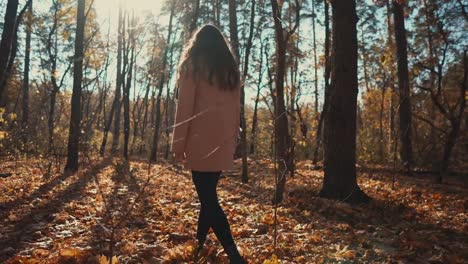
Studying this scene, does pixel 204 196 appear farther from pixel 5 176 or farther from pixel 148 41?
pixel 148 41

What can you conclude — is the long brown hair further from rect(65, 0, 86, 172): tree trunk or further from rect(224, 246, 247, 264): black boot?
rect(65, 0, 86, 172): tree trunk

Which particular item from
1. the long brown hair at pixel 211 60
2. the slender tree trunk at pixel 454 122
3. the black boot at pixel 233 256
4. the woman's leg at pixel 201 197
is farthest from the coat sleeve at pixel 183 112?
the slender tree trunk at pixel 454 122

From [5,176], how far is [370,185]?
7946 mm

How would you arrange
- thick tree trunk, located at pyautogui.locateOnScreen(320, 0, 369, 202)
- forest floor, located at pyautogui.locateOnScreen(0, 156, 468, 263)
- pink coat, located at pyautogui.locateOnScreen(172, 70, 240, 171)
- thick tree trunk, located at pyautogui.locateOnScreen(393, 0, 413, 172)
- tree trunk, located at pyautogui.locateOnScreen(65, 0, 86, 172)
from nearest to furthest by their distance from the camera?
pink coat, located at pyautogui.locateOnScreen(172, 70, 240, 171)
forest floor, located at pyautogui.locateOnScreen(0, 156, 468, 263)
thick tree trunk, located at pyautogui.locateOnScreen(320, 0, 369, 202)
tree trunk, located at pyautogui.locateOnScreen(65, 0, 86, 172)
thick tree trunk, located at pyautogui.locateOnScreen(393, 0, 413, 172)

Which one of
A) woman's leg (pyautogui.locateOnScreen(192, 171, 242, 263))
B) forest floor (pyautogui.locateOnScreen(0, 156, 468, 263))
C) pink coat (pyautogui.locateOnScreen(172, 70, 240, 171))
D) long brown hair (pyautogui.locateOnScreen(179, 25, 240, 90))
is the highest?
long brown hair (pyautogui.locateOnScreen(179, 25, 240, 90))

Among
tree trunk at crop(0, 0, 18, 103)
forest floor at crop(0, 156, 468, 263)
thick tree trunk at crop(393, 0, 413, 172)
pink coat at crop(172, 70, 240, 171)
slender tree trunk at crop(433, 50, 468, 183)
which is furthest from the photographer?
thick tree trunk at crop(393, 0, 413, 172)

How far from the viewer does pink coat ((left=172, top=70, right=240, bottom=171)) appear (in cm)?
305

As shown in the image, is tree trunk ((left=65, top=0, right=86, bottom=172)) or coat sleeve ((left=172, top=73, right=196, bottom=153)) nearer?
coat sleeve ((left=172, top=73, right=196, bottom=153))

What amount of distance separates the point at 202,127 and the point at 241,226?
2086 millimetres

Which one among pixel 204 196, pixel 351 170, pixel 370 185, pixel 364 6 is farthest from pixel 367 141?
pixel 204 196

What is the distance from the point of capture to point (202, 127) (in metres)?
3.06

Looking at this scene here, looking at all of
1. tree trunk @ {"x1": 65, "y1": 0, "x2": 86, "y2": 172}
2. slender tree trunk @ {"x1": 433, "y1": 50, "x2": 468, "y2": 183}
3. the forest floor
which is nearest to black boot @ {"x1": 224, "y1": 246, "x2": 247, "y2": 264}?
the forest floor

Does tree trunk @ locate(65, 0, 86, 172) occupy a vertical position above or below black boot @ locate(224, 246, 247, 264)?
above

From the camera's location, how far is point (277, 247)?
12.3 ft
